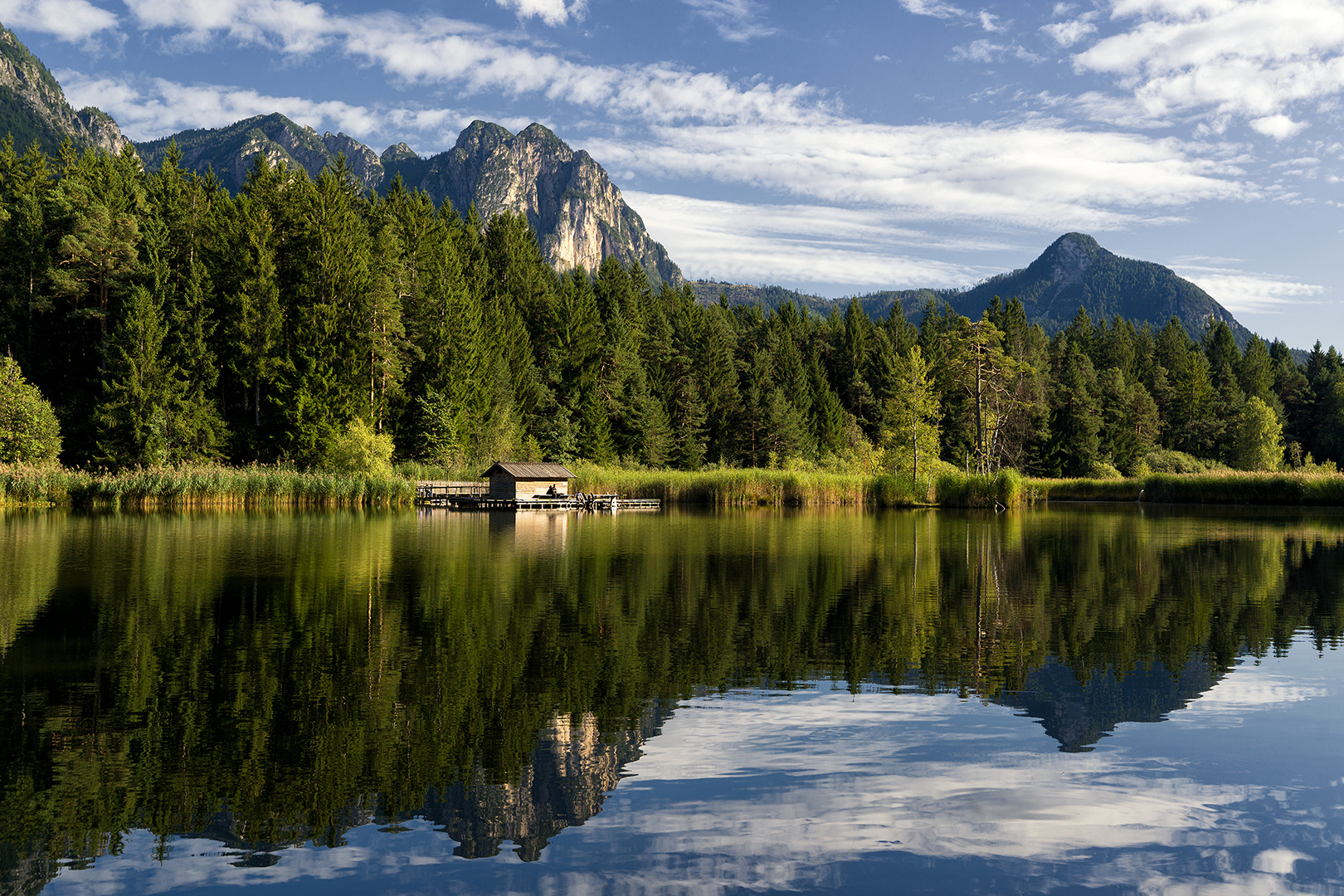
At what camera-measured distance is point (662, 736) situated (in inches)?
345

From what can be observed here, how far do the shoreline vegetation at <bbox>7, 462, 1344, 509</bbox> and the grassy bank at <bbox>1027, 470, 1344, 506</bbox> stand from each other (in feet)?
0.28

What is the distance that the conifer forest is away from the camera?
65.4m

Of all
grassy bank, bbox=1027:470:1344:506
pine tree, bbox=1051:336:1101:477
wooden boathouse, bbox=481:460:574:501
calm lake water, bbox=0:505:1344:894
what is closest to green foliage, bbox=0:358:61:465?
wooden boathouse, bbox=481:460:574:501

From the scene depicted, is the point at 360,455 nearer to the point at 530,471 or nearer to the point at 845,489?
the point at 530,471

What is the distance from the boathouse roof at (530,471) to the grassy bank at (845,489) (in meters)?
8.05

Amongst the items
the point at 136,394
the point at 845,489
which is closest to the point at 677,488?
the point at 845,489

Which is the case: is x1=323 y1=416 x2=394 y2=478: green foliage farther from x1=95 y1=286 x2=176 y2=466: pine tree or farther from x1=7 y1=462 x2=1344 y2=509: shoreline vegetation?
x1=95 y1=286 x2=176 y2=466: pine tree

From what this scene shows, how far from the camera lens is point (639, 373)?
9438cm

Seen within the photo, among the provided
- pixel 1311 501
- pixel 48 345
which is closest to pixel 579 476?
pixel 48 345

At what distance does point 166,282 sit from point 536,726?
→ 69459mm

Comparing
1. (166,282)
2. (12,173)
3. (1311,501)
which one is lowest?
(1311,501)

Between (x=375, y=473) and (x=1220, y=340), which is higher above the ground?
(x=1220, y=340)

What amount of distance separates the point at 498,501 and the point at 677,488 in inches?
570

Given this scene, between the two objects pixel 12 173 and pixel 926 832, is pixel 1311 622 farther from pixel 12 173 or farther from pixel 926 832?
pixel 12 173
